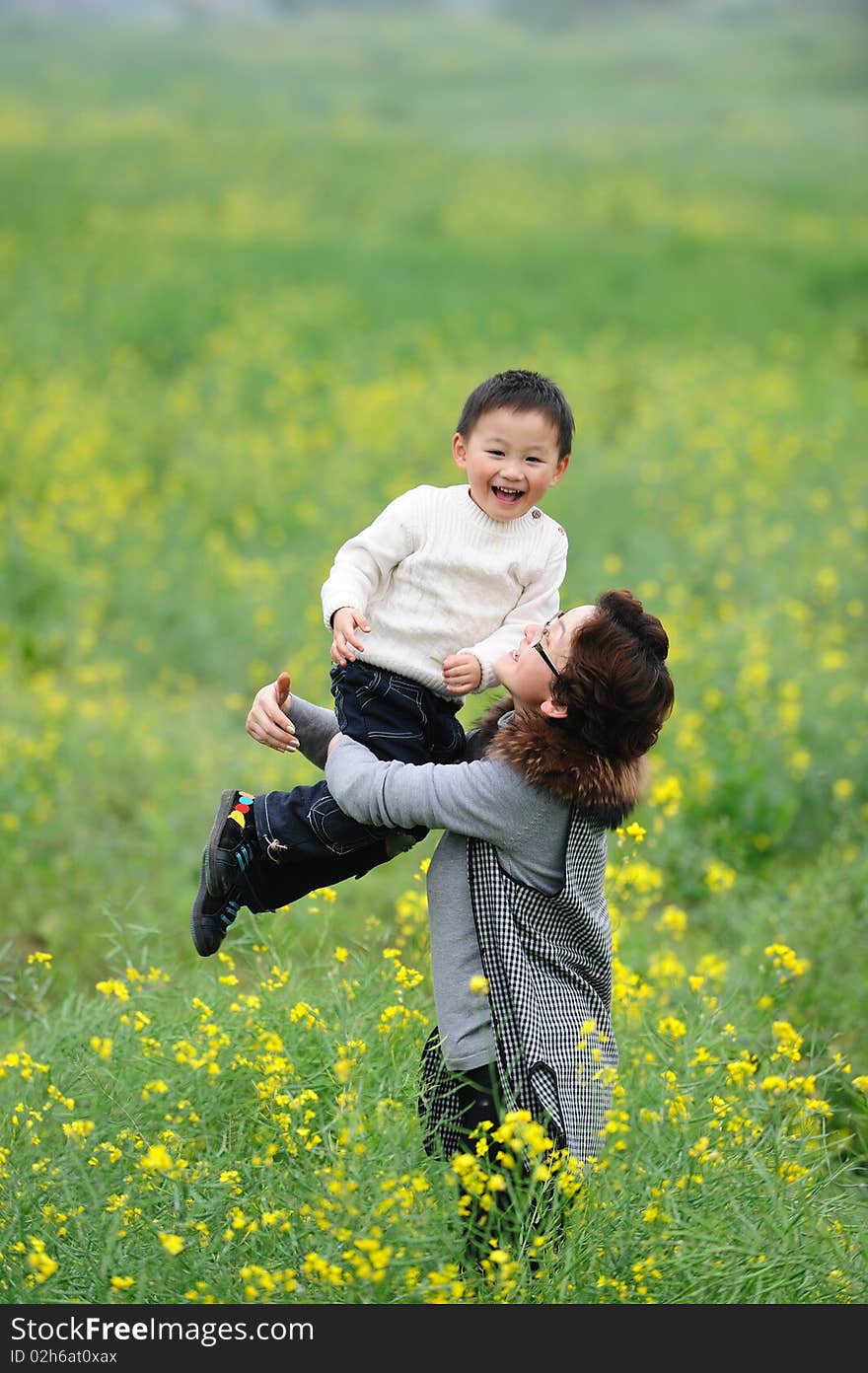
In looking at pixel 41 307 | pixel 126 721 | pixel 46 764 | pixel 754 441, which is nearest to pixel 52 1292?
pixel 46 764

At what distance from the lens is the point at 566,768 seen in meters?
2.70

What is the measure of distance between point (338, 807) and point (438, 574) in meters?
0.50

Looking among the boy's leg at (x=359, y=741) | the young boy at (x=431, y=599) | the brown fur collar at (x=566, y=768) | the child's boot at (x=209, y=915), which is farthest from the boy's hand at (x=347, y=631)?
the child's boot at (x=209, y=915)

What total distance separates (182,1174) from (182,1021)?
0.78 metres

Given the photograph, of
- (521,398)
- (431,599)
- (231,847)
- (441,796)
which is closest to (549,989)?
(441,796)

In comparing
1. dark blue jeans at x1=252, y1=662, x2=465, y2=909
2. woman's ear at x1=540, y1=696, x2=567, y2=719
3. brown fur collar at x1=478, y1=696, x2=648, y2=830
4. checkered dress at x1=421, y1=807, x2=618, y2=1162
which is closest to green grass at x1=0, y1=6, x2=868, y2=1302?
checkered dress at x1=421, y1=807, x2=618, y2=1162

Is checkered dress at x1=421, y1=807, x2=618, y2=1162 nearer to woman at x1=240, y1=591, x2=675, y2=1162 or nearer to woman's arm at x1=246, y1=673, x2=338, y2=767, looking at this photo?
woman at x1=240, y1=591, x2=675, y2=1162

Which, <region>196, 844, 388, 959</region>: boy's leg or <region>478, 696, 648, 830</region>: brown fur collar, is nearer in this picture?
<region>478, 696, 648, 830</region>: brown fur collar

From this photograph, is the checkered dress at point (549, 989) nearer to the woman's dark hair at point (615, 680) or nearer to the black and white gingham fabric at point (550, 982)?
the black and white gingham fabric at point (550, 982)

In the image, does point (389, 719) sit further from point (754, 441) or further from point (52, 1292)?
point (754, 441)

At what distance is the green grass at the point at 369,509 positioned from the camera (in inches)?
158

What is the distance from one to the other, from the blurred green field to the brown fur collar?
1.55 metres

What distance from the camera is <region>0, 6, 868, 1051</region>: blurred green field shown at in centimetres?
548

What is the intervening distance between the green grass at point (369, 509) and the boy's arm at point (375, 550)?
3.55 ft
